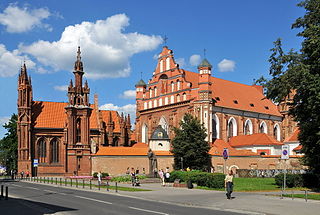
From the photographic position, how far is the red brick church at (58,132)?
64.7 metres

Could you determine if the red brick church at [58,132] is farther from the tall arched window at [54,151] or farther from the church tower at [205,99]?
the church tower at [205,99]

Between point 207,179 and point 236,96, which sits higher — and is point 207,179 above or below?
below

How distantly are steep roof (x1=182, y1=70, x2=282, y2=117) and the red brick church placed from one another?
2027 cm

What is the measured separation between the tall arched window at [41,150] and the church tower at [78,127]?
6163mm

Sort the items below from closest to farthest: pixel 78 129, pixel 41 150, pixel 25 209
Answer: pixel 25 209, pixel 78 129, pixel 41 150

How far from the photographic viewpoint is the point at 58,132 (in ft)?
233

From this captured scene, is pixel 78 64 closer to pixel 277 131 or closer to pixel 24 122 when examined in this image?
pixel 24 122

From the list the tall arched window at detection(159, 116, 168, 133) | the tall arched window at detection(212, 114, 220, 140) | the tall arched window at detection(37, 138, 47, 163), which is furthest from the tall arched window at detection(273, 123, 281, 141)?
the tall arched window at detection(37, 138, 47, 163)

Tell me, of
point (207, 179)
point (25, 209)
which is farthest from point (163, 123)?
point (25, 209)

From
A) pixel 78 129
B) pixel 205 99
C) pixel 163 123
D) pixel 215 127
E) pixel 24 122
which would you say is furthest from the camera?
pixel 163 123

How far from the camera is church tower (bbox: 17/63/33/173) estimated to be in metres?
66.8

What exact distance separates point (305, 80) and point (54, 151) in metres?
52.4

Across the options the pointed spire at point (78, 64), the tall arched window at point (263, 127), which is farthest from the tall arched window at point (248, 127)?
the pointed spire at point (78, 64)

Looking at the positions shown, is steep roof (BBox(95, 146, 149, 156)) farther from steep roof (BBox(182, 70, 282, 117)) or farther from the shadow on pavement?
the shadow on pavement
